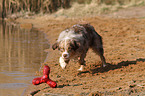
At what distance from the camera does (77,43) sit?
7.88 metres

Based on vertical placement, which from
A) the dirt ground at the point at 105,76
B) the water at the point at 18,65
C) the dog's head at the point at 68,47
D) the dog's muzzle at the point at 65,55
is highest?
the dog's head at the point at 68,47

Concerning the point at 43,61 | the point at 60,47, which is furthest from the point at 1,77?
the point at 43,61

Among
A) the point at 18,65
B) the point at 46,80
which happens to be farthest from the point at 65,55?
the point at 18,65

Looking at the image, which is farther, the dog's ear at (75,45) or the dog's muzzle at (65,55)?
the dog's ear at (75,45)

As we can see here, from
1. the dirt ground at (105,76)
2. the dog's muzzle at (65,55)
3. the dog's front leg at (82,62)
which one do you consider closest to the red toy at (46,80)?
the dirt ground at (105,76)

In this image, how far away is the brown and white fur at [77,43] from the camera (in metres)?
7.72

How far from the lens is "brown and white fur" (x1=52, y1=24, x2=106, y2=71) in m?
7.72

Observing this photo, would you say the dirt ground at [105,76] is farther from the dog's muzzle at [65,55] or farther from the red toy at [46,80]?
the dog's muzzle at [65,55]

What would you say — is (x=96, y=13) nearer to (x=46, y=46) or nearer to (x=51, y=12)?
(x=51, y=12)

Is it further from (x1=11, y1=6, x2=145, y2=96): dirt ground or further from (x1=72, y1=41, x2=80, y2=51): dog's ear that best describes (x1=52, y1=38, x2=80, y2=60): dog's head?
(x1=11, y1=6, x2=145, y2=96): dirt ground

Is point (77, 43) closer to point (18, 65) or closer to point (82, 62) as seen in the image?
point (82, 62)

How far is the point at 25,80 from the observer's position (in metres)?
7.84

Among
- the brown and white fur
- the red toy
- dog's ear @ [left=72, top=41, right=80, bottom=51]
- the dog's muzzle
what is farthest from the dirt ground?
dog's ear @ [left=72, top=41, right=80, bottom=51]

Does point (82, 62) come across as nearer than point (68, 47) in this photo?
No
